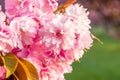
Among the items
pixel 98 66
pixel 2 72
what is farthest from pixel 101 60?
pixel 2 72

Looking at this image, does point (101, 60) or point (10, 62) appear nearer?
point (10, 62)

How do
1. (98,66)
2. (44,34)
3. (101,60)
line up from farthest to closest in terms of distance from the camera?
(101,60) → (98,66) → (44,34)

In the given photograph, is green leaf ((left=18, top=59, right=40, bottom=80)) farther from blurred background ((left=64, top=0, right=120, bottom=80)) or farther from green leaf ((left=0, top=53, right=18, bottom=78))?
blurred background ((left=64, top=0, right=120, bottom=80))

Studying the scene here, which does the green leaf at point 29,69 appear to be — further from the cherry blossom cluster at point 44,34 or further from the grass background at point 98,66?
the grass background at point 98,66

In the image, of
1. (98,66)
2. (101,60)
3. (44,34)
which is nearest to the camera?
(44,34)

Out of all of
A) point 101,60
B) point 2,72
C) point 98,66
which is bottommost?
point 2,72

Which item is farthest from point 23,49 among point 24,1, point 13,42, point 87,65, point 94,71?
point 87,65

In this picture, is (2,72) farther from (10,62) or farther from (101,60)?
(101,60)

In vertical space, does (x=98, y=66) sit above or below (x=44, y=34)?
above
